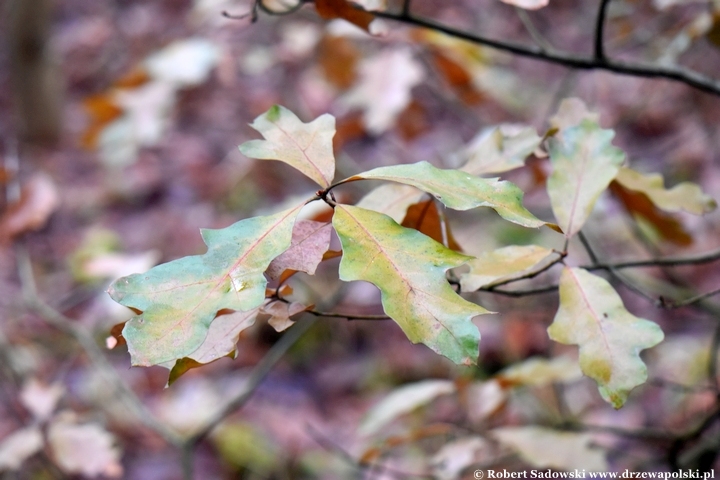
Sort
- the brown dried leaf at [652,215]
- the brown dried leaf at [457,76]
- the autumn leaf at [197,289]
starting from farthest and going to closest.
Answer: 1. the brown dried leaf at [457,76]
2. the brown dried leaf at [652,215]
3. the autumn leaf at [197,289]

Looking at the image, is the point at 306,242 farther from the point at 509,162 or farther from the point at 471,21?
the point at 471,21

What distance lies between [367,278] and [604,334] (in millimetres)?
245

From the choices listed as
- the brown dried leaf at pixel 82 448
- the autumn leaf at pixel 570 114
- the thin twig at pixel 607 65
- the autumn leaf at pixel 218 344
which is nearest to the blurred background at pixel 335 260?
the brown dried leaf at pixel 82 448

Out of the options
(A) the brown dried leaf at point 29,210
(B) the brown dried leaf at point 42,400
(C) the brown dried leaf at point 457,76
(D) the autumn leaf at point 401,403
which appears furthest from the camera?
(C) the brown dried leaf at point 457,76

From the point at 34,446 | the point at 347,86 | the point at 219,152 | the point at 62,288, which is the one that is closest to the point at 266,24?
the point at 219,152

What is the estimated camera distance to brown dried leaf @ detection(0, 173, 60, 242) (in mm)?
1413

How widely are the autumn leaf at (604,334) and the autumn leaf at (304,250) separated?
231 millimetres

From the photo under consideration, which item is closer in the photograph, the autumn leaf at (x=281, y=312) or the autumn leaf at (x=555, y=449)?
the autumn leaf at (x=281, y=312)

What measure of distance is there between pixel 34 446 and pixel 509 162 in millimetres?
1035

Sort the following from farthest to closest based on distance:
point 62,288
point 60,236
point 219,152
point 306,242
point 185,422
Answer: point 219,152, point 60,236, point 62,288, point 185,422, point 306,242

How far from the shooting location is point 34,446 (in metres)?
1.18

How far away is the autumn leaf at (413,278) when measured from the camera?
1.65ft

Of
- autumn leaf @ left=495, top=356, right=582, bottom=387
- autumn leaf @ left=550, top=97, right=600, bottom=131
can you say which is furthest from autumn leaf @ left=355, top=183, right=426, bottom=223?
autumn leaf @ left=495, top=356, right=582, bottom=387

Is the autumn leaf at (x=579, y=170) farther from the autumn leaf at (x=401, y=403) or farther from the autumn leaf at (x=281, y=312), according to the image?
the autumn leaf at (x=401, y=403)
